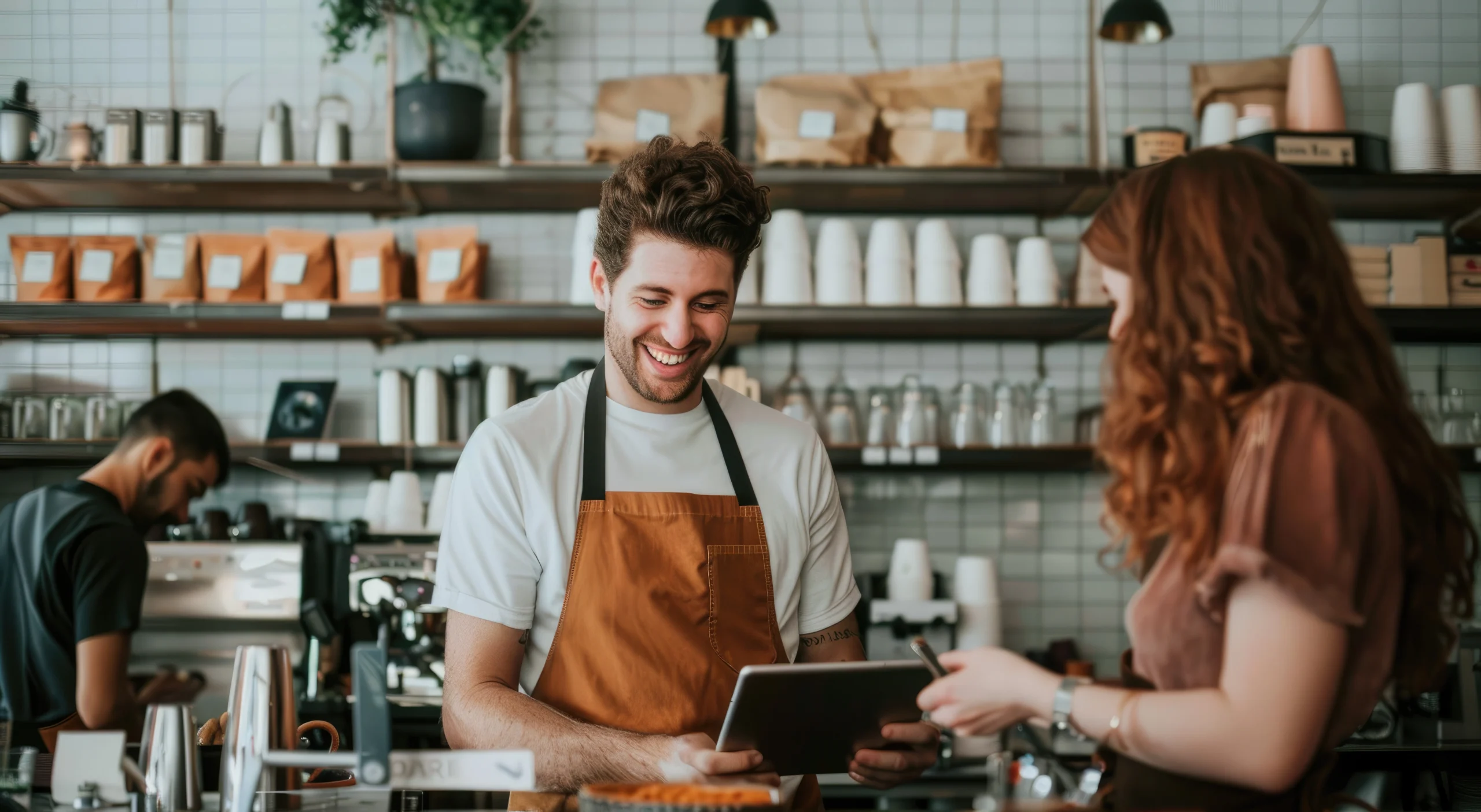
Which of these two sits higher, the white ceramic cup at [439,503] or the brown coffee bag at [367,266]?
the brown coffee bag at [367,266]

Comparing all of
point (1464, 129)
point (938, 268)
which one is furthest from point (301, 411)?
point (1464, 129)

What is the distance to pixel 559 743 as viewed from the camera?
1.61 metres

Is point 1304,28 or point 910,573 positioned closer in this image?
point 910,573

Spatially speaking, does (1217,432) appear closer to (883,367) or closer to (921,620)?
(921,620)

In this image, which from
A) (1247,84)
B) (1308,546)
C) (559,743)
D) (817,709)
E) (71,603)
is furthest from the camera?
(1247,84)

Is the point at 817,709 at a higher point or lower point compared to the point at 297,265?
lower

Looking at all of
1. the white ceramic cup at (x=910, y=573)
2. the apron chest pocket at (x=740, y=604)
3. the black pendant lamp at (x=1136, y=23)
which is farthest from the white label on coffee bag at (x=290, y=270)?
the black pendant lamp at (x=1136, y=23)

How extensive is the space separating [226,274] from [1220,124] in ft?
10.6

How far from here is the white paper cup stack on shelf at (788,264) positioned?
3717 millimetres

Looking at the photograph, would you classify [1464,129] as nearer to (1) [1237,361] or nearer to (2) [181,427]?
(1) [1237,361]

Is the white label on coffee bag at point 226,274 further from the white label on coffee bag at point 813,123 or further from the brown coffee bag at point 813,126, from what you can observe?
the white label on coffee bag at point 813,123

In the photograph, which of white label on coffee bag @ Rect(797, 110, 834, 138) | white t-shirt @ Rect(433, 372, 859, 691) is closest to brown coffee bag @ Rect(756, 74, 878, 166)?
white label on coffee bag @ Rect(797, 110, 834, 138)

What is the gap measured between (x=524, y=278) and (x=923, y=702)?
3.12 meters

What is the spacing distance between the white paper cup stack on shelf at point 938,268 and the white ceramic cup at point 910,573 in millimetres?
780
